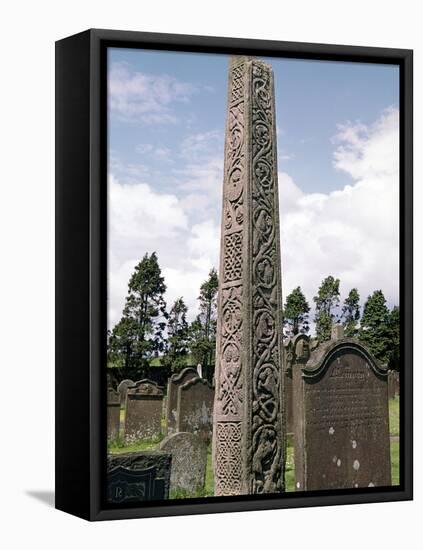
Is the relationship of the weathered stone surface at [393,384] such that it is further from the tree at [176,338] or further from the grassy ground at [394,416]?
the tree at [176,338]

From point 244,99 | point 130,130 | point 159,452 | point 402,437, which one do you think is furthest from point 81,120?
point 402,437

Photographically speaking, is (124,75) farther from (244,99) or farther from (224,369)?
(224,369)

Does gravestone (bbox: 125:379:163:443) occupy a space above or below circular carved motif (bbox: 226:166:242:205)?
below

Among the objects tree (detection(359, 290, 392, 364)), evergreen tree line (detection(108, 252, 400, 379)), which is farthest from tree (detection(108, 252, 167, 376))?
tree (detection(359, 290, 392, 364))

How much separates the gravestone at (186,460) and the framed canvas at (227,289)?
18 mm

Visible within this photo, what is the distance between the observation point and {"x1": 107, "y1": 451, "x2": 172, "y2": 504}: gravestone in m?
11.8

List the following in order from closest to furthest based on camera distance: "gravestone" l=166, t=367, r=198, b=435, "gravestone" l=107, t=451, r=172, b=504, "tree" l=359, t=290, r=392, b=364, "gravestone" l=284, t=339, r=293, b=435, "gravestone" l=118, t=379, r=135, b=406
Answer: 1. "gravestone" l=107, t=451, r=172, b=504
2. "gravestone" l=118, t=379, r=135, b=406
3. "gravestone" l=166, t=367, r=198, b=435
4. "gravestone" l=284, t=339, r=293, b=435
5. "tree" l=359, t=290, r=392, b=364

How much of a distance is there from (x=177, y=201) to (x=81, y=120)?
3.15 feet

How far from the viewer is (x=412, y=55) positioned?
1302 centimetres

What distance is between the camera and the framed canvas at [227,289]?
1180 centimetres

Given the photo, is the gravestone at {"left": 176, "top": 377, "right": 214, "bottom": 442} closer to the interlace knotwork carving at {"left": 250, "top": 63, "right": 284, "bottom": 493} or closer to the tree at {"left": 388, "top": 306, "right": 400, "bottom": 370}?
the interlace knotwork carving at {"left": 250, "top": 63, "right": 284, "bottom": 493}

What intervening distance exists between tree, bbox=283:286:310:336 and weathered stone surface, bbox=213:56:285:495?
0.27 ft

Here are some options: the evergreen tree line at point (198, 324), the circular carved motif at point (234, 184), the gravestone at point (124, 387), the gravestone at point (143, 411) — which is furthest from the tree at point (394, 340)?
the gravestone at point (124, 387)

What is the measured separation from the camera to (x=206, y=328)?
491 inches
